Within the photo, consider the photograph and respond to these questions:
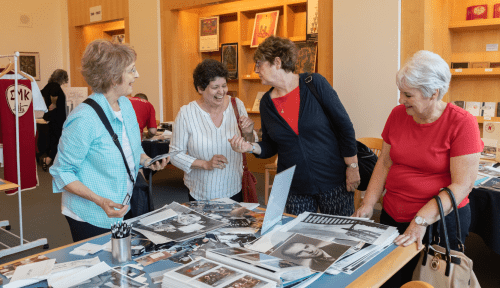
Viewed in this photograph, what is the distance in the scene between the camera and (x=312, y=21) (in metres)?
5.63

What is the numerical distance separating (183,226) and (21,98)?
289 cm

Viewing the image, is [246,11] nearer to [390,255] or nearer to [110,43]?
[110,43]

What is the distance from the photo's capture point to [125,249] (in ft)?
4.72

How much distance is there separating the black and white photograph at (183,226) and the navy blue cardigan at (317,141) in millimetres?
626

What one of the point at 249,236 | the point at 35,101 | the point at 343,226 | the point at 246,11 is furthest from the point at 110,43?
the point at 246,11

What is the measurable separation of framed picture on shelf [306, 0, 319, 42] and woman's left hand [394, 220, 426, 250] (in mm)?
4336

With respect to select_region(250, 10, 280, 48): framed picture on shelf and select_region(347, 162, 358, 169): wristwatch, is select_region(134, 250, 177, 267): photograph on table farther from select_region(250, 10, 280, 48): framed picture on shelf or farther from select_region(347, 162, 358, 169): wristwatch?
select_region(250, 10, 280, 48): framed picture on shelf

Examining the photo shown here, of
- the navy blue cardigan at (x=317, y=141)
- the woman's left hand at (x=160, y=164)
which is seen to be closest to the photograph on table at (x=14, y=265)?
the woman's left hand at (x=160, y=164)

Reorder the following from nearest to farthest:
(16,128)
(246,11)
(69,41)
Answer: (16,128)
(246,11)
(69,41)

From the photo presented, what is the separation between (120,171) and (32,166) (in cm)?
259

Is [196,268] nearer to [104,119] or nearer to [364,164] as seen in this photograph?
[104,119]

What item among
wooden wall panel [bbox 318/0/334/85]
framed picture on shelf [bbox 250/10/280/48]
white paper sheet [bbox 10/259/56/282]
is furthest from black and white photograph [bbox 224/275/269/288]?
framed picture on shelf [bbox 250/10/280/48]

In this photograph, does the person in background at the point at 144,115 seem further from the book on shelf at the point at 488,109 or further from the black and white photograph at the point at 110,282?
the black and white photograph at the point at 110,282

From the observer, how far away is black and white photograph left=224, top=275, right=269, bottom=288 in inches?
44.1
